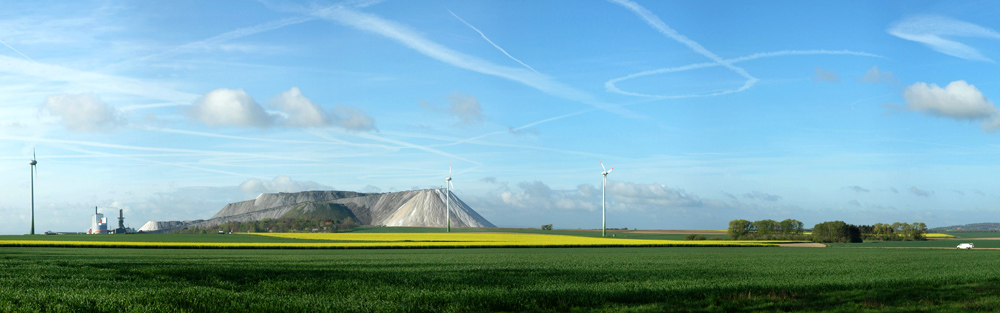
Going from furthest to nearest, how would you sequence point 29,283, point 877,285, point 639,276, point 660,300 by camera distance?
point 639,276, point 877,285, point 29,283, point 660,300

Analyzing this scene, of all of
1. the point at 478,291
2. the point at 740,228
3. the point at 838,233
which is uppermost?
the point at 478,291

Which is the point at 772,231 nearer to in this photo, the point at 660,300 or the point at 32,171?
the point at 660,300

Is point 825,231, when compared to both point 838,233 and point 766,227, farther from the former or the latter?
point 766,227

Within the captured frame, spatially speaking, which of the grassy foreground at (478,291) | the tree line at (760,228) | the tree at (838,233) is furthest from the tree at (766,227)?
the grassy foreground at (478,291)

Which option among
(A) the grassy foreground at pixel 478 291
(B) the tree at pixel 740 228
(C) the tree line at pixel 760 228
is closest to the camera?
(A) the grassy foreground at pixel 478 291

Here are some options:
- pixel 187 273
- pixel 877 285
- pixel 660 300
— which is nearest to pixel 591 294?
pixel 660 300

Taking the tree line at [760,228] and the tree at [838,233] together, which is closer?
the tree at [838,233]

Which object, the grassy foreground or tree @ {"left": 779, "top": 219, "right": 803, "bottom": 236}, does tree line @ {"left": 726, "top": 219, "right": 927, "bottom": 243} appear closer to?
tree @ {"left": 779, "top": 219, "right": 803, "bottom": 236}

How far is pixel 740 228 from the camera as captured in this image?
531 feet

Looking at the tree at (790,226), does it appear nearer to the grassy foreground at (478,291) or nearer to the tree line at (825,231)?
the tree line at (825,231)

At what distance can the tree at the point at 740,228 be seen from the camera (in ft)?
528

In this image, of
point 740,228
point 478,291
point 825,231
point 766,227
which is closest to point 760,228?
point 766,227

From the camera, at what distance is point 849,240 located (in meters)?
148

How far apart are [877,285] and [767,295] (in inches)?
366
